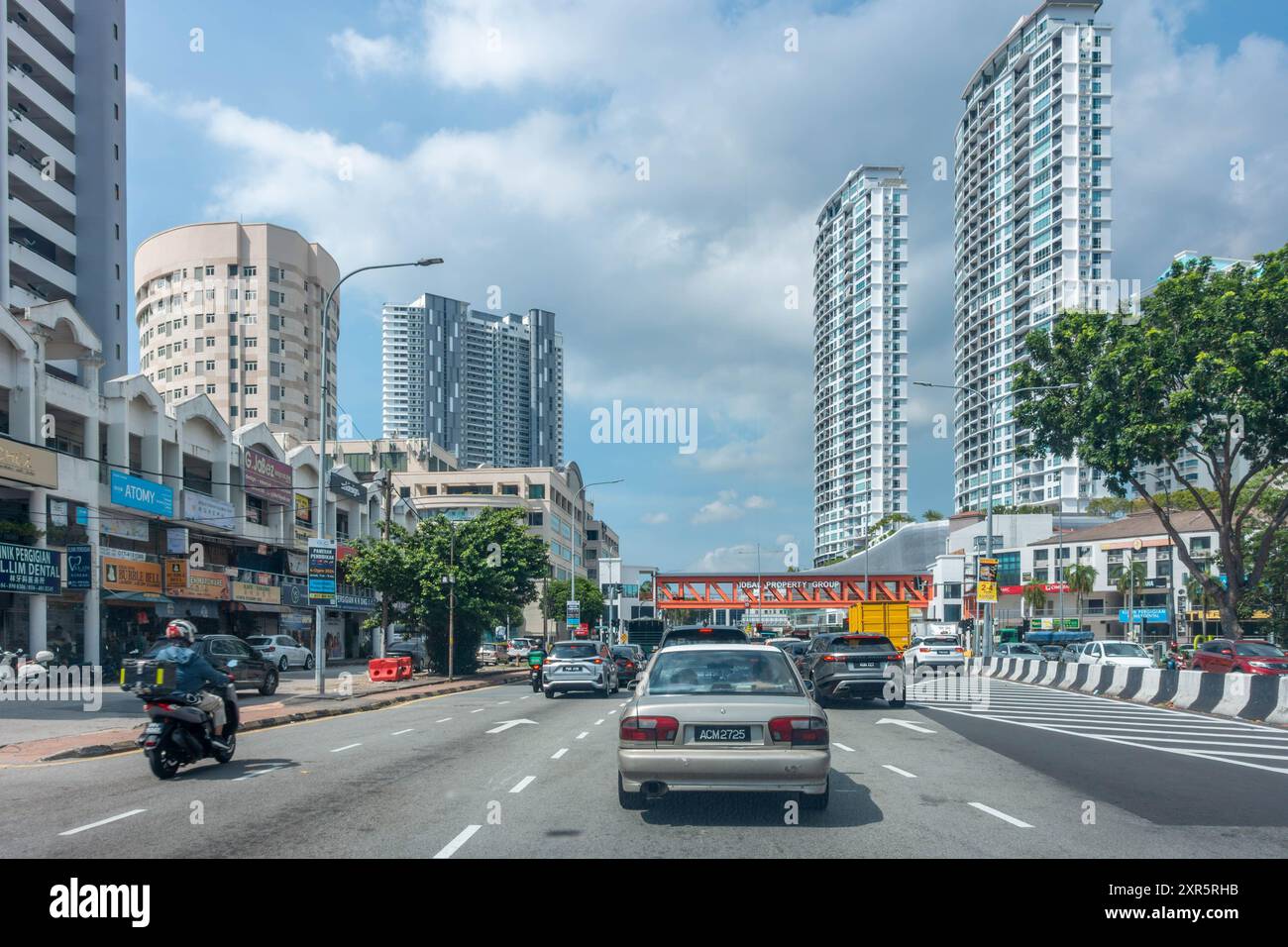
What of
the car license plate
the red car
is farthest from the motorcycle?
the red car

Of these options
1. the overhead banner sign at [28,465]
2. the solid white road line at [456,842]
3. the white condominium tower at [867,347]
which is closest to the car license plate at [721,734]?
the solid white road line at [456,842]

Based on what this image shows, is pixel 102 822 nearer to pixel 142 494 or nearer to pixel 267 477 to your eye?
pixel 142 494

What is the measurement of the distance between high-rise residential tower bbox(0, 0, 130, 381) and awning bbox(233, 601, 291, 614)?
15834 mm

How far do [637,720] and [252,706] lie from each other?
1728 centimetres

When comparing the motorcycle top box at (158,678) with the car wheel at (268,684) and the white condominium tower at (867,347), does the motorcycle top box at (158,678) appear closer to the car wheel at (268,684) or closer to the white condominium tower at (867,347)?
the car wheel at (268,684)

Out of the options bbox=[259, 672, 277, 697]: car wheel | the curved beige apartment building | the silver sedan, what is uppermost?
the curved beige apartment building

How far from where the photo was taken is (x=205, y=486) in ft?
156

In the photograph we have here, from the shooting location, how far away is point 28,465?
34.2m

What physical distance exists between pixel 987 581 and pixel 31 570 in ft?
108

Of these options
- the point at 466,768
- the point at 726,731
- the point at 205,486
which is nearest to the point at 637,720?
the point at 726,731

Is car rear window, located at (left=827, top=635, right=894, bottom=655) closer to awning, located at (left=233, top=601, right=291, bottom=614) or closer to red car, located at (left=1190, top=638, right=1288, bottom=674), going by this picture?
red car, located at (left=1190, top=638, right=1288, bottom=674)

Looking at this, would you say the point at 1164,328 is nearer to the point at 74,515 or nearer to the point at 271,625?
the point at 74,515

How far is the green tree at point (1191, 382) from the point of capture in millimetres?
30516

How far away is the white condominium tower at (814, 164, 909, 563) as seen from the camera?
161250 mm
